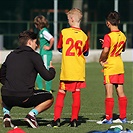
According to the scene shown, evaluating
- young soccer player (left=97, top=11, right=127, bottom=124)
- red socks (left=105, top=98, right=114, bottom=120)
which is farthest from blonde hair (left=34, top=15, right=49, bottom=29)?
red socks (left=105, top=98, right=114, bottom=120)

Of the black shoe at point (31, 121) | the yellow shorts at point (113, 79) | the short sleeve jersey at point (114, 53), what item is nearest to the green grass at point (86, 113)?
the black shoe at point (31, 121)

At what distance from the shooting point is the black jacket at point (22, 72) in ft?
34.1

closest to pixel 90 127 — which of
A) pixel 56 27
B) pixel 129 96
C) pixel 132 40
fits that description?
pixel 129 96

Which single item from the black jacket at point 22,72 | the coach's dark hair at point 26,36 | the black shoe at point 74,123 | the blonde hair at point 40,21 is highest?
the blonde hair at point 40,21

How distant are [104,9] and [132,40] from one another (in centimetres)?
790

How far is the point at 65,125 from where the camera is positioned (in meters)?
11.1

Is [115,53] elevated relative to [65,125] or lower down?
elevated

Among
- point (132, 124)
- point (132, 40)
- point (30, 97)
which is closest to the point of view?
point (30, 97)

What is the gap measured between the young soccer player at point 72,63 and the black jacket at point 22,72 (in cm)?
47

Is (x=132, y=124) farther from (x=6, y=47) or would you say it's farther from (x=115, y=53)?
(x=6, y=47)

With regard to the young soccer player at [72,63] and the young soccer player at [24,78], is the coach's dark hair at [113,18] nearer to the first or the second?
the young soccer player at [72,63]

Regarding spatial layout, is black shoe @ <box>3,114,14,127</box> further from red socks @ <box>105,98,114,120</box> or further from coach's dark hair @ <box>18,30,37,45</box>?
red socks @ <box>105,98,114,120</box>

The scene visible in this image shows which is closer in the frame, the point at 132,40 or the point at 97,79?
the point at 97,79

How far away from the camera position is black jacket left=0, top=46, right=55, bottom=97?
34.1 feet
